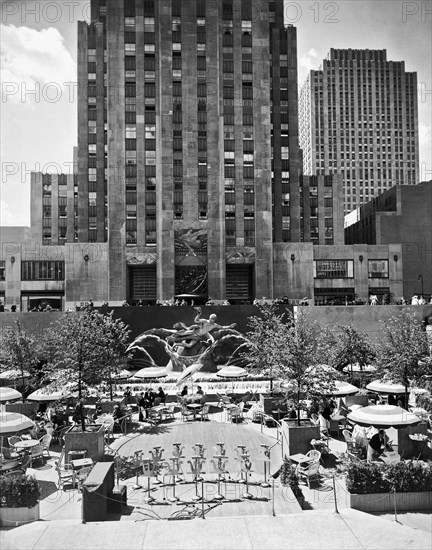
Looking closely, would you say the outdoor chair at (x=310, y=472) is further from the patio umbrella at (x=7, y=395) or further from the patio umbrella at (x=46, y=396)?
the patio umbrella at (x=7, y=395)

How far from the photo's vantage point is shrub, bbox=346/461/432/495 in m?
14.5

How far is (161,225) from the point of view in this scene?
7694 centimetres

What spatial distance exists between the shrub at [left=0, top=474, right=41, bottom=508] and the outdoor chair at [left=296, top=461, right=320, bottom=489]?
7.57 meters

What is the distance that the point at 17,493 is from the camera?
45.5ft

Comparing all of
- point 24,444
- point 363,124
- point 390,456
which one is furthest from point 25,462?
point 363,124

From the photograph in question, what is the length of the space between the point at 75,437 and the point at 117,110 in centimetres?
6662

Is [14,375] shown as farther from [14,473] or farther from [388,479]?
[388,479]

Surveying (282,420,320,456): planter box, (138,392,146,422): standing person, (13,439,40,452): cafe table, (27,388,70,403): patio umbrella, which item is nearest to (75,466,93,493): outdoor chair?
(13,439,40,452): cafe table

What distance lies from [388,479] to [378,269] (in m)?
73.0

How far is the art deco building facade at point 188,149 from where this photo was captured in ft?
253

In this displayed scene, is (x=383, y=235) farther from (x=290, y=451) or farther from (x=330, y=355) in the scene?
(x=290, y=451)

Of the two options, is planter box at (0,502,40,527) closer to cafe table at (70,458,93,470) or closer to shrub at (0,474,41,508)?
shrub at (0,474,41,508)

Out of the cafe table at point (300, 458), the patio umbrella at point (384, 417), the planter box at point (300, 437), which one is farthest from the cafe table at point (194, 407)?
the patio umbrella at point (384, 417)

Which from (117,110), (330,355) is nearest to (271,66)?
(117,110)
